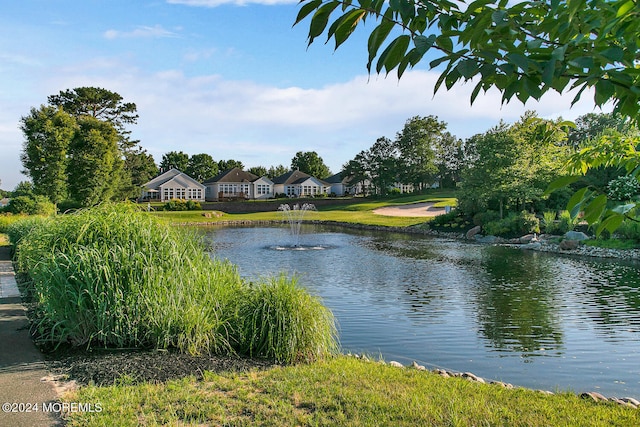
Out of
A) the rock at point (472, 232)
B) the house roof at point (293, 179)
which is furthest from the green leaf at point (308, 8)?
the house roof at point (293, 179)

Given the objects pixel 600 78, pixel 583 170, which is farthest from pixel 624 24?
pixel 583 170

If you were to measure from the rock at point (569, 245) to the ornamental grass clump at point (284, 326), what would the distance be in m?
16.4

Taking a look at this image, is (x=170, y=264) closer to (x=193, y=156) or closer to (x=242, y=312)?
(x=242, y=312)

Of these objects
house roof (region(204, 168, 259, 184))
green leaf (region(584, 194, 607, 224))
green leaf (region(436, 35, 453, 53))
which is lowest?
green leaf (region(584, 194, 607, 224))

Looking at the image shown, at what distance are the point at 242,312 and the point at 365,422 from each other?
8.55ft

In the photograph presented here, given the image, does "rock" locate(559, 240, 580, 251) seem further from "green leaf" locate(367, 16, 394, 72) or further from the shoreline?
"green leaf" locate(367, 16, 394, 72)

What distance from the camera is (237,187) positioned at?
72188mm

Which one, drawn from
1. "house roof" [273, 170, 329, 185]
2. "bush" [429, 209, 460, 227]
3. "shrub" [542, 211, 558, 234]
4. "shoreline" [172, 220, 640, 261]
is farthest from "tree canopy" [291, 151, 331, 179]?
"shrub" [542, 211, 558, 234]

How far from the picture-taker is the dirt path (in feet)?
133

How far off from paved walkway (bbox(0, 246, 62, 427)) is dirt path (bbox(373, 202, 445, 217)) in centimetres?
3551

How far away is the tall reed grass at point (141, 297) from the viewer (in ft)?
16.5

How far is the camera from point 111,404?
11.8ft

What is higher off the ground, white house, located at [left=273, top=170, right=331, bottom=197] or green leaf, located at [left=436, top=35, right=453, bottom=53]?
white house, located at [left=273, top=170, right=331, bottom=197]

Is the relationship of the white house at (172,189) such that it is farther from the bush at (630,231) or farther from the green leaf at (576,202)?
the green leaf at (576,202)
